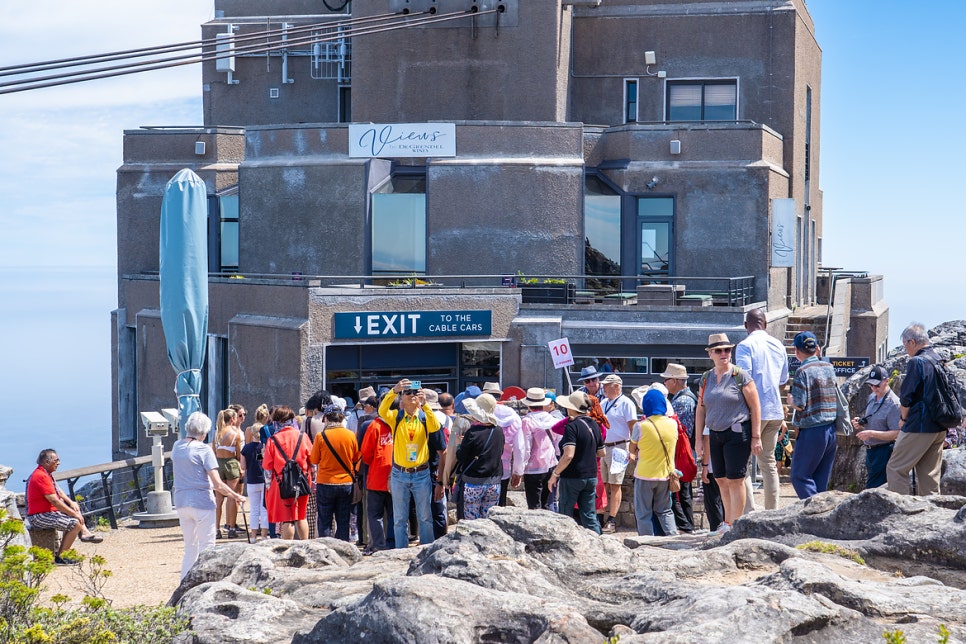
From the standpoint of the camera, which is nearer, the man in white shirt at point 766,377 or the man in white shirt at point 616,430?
the man in white shirt at point 766,377

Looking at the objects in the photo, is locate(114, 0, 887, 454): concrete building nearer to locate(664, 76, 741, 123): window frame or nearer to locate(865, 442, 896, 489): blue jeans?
locate(664, 76, 741, 123): window frame

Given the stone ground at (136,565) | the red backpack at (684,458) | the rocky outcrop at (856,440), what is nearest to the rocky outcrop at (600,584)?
the stone ground at (136,565)

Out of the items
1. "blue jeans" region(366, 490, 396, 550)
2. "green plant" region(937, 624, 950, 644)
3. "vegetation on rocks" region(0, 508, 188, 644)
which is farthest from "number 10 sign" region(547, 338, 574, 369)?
"green plant" region(937, 624, 950, 644)

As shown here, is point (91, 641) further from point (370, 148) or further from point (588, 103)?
point (588, 103)

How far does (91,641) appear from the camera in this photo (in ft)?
21.4

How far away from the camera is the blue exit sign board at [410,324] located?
2233 centimetres

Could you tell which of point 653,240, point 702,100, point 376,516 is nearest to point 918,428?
point 376,516

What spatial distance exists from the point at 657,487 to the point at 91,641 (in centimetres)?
599

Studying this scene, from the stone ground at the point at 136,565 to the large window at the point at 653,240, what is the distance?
11.2m

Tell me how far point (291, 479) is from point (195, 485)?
145 cm

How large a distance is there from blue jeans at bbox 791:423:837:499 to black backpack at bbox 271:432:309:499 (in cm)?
483

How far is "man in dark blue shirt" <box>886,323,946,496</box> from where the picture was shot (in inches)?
380

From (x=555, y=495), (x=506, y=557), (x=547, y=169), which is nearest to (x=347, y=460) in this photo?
(x=555, y=495)

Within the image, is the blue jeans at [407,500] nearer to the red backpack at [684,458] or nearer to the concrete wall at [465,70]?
the red backpack at [684,458]
